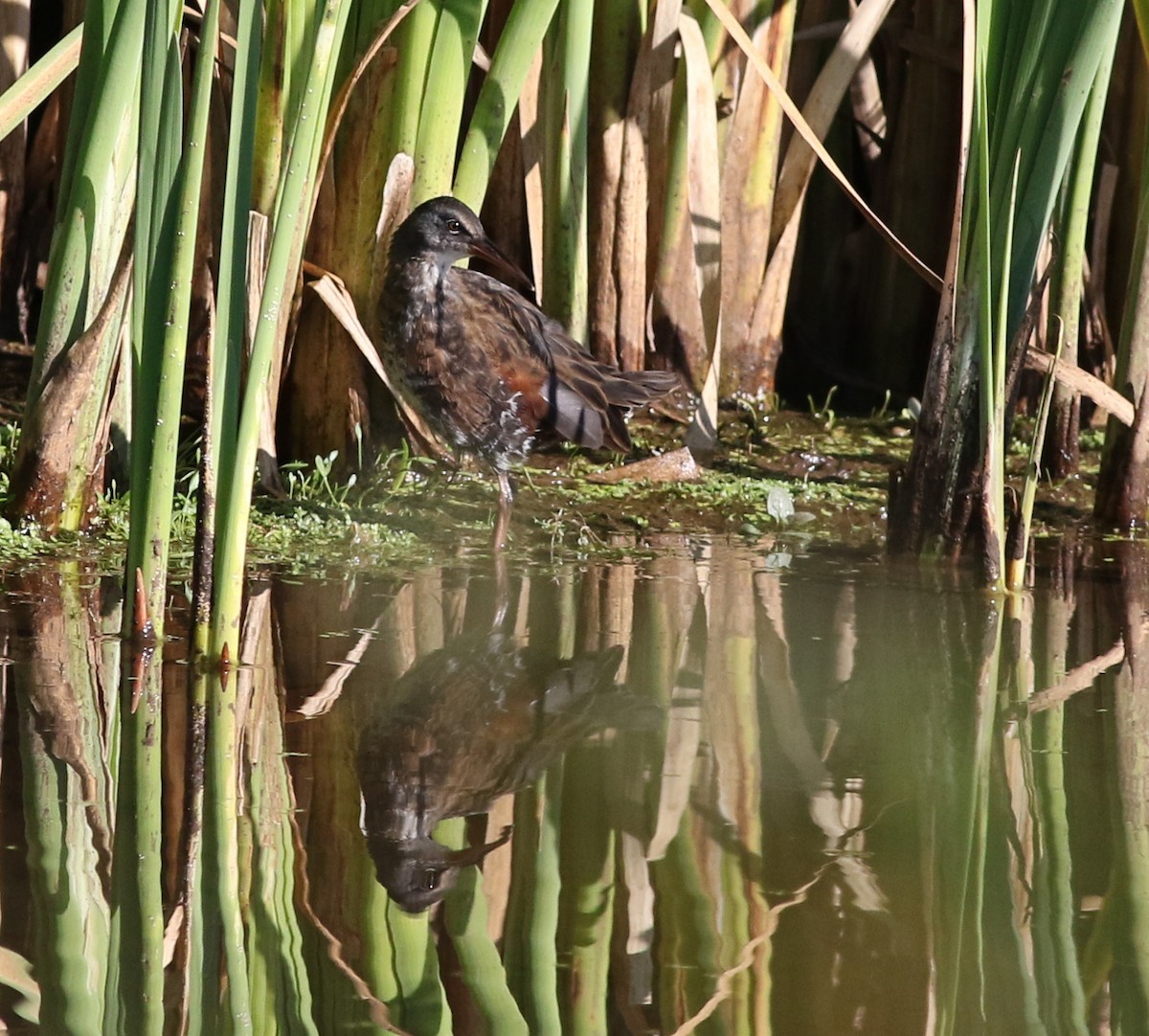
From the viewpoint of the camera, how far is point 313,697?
2.77 meters

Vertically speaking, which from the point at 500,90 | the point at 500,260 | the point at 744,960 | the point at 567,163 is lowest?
the point at 744,960

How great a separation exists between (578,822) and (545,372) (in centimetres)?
235

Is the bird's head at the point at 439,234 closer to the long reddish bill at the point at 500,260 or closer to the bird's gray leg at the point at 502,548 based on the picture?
the long reddish bill at the point at 500,260

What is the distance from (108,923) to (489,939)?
17.4 inches

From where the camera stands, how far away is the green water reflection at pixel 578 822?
1.79 m

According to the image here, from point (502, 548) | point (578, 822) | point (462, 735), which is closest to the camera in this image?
point (578, 822)

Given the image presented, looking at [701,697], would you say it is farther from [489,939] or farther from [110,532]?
[110,532]

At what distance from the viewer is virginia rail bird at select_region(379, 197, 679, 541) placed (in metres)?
4.33

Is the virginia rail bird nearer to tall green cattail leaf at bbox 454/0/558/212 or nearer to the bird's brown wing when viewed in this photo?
the bird's brown wing

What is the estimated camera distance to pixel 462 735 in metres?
2.68

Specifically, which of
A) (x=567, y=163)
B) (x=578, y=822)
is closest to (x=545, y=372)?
(x=567, y=163)

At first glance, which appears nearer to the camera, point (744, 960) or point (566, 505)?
point (744, 960)

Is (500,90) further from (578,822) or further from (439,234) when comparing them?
(578,822)

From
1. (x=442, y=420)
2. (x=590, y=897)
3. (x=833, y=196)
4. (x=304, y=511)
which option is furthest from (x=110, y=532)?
(x=833, y=196)
